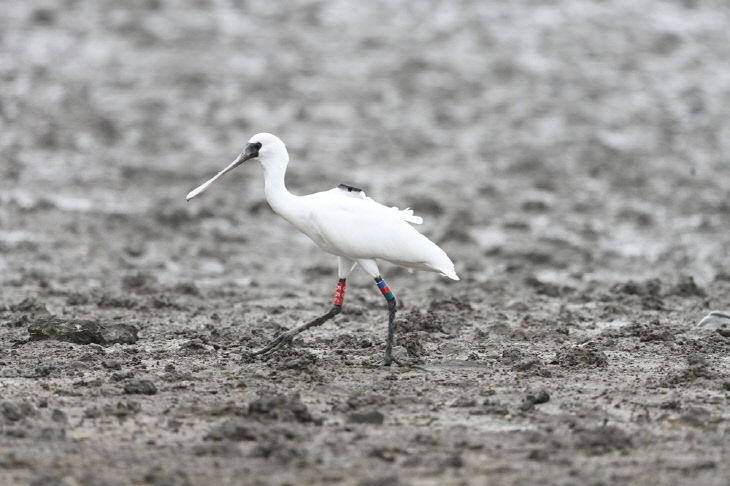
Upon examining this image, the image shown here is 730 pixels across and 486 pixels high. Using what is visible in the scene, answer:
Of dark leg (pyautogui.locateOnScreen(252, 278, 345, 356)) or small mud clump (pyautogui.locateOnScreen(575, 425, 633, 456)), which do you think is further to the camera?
dark leg (pyautogui.locateOnScreen(252, 278, 345, 356))

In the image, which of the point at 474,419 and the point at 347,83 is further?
the point at 347,83

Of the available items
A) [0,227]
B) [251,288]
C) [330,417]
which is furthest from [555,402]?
[0,227]

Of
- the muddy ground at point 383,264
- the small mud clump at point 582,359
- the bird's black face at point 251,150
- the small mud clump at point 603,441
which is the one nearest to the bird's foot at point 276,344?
the muddy ground at point 383,264

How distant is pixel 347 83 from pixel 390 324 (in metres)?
12.9

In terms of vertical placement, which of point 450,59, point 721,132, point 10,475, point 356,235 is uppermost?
point 450,59

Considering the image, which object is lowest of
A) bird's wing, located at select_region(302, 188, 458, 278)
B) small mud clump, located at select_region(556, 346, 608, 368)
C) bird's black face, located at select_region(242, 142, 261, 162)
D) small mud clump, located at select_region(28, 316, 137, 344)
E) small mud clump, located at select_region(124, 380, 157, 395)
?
small mud clump, located at select_region(124, 380, 157, 395)

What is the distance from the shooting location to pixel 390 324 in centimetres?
812

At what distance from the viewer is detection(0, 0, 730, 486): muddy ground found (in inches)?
248

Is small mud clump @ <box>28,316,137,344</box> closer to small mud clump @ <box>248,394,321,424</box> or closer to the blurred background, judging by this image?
small mud clump @ <box>248,394,321,424</box>

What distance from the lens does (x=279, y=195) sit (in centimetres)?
820

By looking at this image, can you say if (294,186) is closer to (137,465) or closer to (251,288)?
(251,288)

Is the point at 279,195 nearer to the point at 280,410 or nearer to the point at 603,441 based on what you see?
the point at 280,410

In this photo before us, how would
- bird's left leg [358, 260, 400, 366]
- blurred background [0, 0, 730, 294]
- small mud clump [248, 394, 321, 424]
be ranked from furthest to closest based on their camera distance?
blurred background [0, 0, 730, 294]
bird's left leg [358, 260, 400, 366]
small mud clump [248, 394, 321, 424]

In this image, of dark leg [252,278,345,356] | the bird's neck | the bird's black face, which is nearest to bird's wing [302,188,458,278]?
the bird's neck
